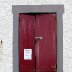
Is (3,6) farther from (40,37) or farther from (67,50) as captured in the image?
(67,50)

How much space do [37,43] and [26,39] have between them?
295 mm

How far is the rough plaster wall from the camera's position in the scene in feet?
20.4

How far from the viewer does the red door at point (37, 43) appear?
6297mm

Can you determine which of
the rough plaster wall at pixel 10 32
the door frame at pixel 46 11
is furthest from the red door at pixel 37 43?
the rough plaster wall at pixel 10 32

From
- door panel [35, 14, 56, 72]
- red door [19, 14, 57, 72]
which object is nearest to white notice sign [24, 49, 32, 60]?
red door [19, 14, 57, 72]

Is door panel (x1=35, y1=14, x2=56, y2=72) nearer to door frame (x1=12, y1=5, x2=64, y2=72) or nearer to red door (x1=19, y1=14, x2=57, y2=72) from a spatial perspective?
red door (x1=19, y1=14, x2=57, y2=72)

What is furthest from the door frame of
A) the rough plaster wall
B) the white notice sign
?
the white notice sign

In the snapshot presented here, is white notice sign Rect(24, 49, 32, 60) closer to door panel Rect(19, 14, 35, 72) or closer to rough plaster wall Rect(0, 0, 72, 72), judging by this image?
door panel Rect(19, 14, 35, 72)

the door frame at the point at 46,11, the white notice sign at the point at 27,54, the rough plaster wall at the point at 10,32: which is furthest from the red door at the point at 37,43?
the rough plaster wall at the point at 10,32

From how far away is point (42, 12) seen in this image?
6.26 meters

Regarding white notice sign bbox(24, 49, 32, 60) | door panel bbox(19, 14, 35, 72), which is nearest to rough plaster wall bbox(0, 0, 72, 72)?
door panel bbox(19, 14, 35, 72)

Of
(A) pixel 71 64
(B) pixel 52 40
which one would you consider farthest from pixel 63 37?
(A) pixel 71 64

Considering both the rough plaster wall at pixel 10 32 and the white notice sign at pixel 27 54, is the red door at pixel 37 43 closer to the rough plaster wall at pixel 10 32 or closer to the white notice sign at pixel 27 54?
the white notice sign at pixel 27 54

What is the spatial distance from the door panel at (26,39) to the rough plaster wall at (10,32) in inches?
9.8
